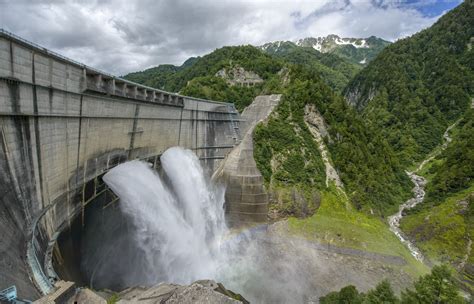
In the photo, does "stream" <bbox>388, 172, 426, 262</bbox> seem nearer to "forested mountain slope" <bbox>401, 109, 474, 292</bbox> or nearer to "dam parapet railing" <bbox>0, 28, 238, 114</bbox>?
"forested mountain slope" <bbox>401, 109, 474, 292</bbox>

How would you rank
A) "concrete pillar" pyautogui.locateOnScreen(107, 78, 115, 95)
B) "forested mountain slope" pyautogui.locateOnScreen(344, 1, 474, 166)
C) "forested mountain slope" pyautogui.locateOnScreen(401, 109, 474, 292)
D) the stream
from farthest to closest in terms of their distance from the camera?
"forested mountain slope" pyautogui.locateOnScreen(344, 1, 474, 166) < the stream < "forested mountain slope" pyautogui.locateOnScreen(401, 109, 474, 292) < "concrete pillar" pyautogui.locateOnScreen(107, 78, 115, 95)

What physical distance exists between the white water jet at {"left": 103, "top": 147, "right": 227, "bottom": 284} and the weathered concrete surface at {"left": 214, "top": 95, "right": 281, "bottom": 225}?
2.19 m

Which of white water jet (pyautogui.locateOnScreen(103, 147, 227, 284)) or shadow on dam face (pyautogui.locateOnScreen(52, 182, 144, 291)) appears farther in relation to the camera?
white water jet (pyautogui.locateOnScreen(103, 147, 227, 284))

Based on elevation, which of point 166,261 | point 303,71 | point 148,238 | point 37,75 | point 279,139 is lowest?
point 166,261

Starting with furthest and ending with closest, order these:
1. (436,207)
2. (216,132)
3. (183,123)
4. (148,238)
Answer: (436,207) → (216,132) → (183,123) → (148,238)

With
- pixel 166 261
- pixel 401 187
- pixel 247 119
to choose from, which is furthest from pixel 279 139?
pixel 401 187

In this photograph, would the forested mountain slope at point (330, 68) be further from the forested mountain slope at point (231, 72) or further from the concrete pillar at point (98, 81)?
the concrete pillar at point (98, 81)

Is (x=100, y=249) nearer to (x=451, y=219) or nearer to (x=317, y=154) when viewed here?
(x=317, y=154)

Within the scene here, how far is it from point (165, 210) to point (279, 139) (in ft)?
65.2

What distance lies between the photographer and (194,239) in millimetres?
29562

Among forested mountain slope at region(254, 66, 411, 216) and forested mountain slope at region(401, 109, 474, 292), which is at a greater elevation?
forested mountain slope at region(254, 66, 411, 216)

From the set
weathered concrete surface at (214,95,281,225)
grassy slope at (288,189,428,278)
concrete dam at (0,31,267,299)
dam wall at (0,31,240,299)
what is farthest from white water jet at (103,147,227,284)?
grassy slope at (288,189,428,278)

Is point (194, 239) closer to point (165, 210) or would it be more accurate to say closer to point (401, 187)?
point (165, 210)

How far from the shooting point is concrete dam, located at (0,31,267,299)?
12.6 m
